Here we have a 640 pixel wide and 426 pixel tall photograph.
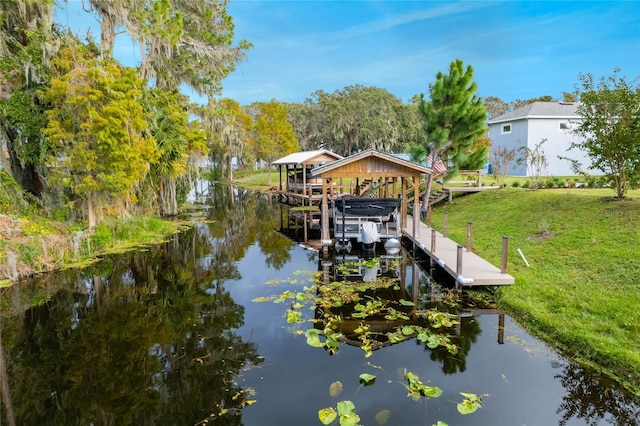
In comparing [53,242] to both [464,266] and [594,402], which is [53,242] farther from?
[594,402]

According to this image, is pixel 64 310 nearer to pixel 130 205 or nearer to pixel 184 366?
pixel 184 366

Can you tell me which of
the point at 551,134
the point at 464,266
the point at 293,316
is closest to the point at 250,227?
the point at 293,316

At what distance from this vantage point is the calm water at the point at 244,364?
17.9 ft

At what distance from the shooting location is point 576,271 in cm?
932

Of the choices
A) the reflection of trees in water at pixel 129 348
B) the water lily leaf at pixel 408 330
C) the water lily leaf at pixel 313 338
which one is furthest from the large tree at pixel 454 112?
the water lily leaf at pixel 313 338

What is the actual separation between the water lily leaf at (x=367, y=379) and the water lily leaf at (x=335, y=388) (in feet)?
1.21

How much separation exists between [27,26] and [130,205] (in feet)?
25.9

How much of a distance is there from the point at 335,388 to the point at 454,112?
46.9 feet

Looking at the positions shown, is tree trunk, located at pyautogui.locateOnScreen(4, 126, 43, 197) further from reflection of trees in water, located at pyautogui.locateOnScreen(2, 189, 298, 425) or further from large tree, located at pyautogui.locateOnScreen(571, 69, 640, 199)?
large tree, located at pyautogui.locateOnScreen(571, 69, 640, 199)

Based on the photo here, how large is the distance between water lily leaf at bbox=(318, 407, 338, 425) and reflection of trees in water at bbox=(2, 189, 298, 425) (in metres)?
1.17

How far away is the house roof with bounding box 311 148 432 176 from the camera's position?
49.0ft

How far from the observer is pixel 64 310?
30.1 ft

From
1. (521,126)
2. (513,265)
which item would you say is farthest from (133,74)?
(521,126)

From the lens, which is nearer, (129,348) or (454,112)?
(129,348)
